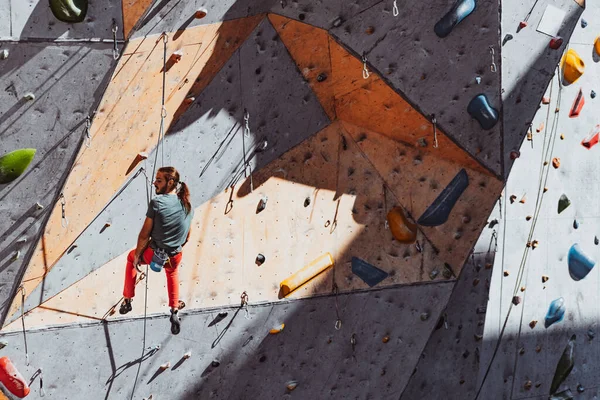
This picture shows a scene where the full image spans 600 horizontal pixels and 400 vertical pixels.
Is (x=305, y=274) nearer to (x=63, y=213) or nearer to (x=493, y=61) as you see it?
(x=63, y=213)

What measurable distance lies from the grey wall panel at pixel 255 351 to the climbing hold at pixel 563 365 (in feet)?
4.77

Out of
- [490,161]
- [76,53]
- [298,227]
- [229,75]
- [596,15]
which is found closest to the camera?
[76,53]

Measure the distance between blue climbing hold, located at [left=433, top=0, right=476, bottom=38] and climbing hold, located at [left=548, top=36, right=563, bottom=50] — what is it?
0.82 m

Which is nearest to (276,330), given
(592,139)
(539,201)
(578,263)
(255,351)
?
(255,351)

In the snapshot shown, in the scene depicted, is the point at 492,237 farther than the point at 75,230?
Yes

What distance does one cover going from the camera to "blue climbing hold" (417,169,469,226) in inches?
262

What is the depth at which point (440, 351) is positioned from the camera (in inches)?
272

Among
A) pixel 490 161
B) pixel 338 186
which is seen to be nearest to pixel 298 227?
pixel 338 186

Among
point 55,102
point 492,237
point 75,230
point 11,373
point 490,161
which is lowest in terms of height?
point 492,237

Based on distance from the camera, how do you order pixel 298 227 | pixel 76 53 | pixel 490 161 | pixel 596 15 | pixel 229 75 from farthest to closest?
pixel 596 15 → pixel 490 161 → pixel 298 227 → pixel 229 75 → pixel 76 53

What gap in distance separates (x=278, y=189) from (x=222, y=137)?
559 mm

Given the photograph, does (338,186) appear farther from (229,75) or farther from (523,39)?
(523,39)

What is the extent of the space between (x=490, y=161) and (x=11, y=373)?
11.6ft

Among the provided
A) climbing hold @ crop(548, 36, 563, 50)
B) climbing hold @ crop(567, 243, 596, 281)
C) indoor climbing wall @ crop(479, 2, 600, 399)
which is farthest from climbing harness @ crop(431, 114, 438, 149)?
climbing hold @ crop(567, 243, 596, 281)
